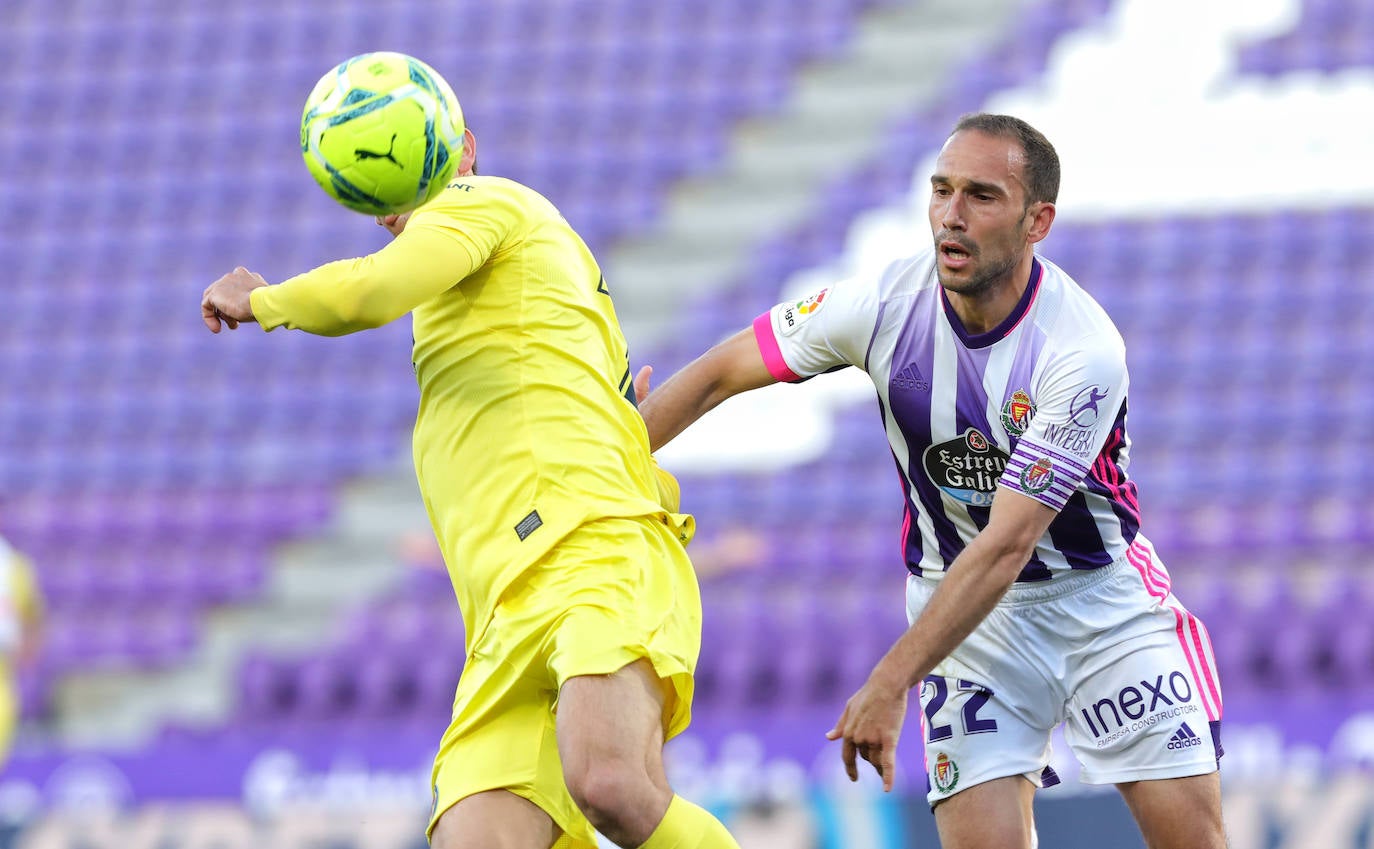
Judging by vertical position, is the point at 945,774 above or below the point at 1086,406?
below

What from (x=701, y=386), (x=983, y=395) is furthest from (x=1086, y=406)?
(x=701, y=386)

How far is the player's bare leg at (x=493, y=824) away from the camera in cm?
409

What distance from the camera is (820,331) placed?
15.1ft

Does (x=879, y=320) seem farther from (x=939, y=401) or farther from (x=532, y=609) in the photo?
(x=532, y=609)

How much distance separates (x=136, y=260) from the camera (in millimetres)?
15148

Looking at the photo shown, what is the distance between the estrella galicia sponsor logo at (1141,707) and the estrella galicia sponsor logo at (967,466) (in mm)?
599

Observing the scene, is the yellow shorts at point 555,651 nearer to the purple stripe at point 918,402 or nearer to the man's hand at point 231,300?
the purple stripe at point 918,402

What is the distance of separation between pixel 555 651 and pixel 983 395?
1232 mm

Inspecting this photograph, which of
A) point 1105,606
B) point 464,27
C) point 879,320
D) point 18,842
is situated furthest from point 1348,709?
point 464,27

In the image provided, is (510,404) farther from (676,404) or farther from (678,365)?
(678,365)

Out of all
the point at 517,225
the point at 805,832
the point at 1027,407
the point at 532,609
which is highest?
the point at 517,225

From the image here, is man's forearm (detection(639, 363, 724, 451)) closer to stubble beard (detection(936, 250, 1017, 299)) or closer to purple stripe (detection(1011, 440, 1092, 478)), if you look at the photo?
stubble beard (detection(936, 250, 1017, 299))

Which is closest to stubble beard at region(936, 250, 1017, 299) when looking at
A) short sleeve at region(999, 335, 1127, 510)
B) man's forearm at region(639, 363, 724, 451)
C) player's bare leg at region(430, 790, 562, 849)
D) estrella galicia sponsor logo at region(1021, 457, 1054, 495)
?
short sleeve at region(999, 335, 1127, 510)

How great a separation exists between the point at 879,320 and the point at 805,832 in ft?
11.5
